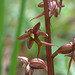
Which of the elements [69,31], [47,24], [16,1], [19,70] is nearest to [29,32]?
[47,24]

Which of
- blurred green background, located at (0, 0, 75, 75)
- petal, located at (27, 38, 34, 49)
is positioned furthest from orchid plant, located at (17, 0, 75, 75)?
blurred green background, located at (0, 0, 75, 75)

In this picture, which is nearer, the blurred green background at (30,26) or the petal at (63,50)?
the petal at (63,50)

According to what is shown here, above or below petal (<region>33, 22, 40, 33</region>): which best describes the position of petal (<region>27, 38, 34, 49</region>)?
below

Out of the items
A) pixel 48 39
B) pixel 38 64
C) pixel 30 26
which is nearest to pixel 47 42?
pixel 48 39

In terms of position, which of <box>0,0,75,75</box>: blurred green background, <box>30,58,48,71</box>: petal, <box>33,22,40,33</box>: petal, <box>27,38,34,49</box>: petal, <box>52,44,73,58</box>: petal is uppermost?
<box>0,0,75,75</box>: blurred green background

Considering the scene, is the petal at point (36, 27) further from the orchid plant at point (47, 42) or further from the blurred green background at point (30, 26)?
the blurred green background at point (30, 26)

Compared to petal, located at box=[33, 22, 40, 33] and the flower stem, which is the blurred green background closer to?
the flower stem

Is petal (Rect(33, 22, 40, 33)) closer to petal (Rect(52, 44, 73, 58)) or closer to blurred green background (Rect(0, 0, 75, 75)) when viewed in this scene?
petal (Rect(52, 44, 73, 58))

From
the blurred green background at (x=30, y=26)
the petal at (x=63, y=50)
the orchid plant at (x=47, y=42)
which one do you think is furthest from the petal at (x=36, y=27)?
the blurred green background at (x=30, y=26)

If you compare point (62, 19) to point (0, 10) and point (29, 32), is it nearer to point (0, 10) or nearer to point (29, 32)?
point (0, 10)

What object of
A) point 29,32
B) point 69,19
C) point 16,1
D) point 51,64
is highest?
point 16,1

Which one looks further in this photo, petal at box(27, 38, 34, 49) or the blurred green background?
the blurred green background
